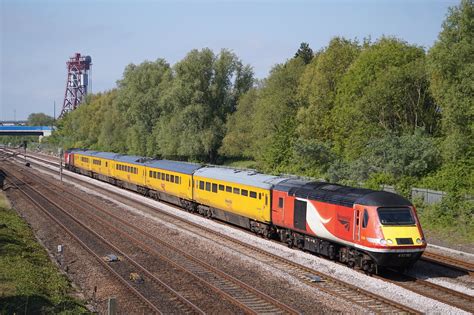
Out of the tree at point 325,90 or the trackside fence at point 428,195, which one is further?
the tree at point 325,90

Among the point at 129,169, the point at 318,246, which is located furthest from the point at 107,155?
the point at 318,246

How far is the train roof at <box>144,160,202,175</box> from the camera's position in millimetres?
39094

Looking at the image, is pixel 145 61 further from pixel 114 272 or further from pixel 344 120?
pixel 114 272

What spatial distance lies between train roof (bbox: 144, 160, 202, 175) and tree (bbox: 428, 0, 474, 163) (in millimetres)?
17644

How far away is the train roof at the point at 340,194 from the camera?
66.2 ft

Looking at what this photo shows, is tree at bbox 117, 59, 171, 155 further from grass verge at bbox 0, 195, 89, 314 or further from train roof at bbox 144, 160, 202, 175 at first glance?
grass verge at bbox 0, 195, 89, 314

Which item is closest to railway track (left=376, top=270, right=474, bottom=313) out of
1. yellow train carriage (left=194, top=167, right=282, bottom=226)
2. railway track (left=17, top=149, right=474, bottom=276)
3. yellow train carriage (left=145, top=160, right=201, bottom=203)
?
railway track (left=17, top=149, right=474, bottom=276)

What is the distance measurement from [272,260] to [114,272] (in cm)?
669

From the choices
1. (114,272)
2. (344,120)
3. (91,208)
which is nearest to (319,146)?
(344,120)

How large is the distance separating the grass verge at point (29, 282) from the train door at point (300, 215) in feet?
33.7

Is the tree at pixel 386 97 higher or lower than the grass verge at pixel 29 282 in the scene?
higher

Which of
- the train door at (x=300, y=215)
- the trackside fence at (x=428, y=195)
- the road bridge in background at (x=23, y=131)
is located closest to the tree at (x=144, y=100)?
the trackside fence at (x=428, y=195)

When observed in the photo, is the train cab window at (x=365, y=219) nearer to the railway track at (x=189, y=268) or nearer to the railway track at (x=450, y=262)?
the railway track at (x=450, y=262)

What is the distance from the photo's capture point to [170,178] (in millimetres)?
41750
